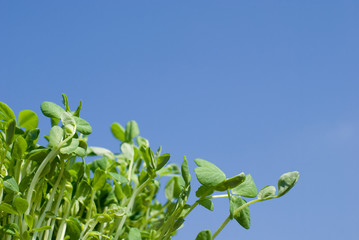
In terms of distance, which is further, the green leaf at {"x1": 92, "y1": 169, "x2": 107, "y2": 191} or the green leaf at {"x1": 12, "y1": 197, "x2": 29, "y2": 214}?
the green leaf at {"x1": 92, "y1": 169, "x2": 107, "y2": 191}

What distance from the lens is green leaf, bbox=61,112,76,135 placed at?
657mm

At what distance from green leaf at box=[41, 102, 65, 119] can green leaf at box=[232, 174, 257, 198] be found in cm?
30

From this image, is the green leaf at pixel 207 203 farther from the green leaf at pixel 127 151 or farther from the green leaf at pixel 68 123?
the green leaf at pixel 127 151

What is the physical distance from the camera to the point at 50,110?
677 mm

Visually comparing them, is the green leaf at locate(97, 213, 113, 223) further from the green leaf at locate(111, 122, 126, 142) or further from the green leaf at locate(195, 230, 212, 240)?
the green leaf at locate(111, 122, 126, 142)

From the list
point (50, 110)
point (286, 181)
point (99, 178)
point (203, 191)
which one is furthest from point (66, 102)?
point (286, 181)

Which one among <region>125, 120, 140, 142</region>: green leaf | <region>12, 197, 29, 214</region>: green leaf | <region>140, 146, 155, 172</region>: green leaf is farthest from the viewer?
<region>125, 120, 140, 142</region>: green leaf

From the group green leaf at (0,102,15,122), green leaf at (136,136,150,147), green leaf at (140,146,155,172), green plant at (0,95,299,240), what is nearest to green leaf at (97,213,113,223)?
green plant at (0,95,299,240)

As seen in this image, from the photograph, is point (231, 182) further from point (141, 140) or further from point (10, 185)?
point (141, 140)

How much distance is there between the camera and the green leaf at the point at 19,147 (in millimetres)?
655

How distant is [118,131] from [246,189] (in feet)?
1.80

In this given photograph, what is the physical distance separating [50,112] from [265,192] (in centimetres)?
35

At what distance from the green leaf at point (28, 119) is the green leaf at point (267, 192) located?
0.39m

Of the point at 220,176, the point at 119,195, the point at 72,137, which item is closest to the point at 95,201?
the point at 119,195
